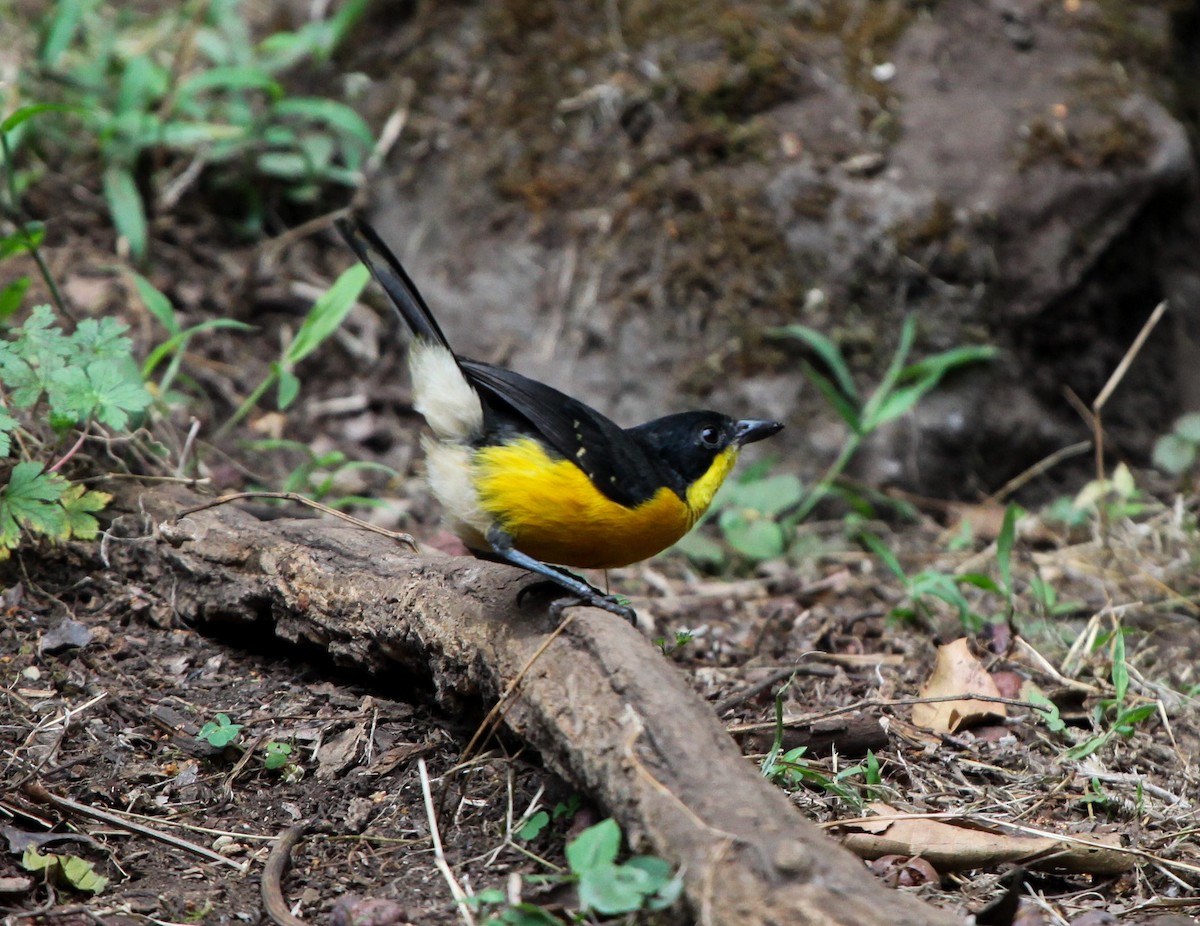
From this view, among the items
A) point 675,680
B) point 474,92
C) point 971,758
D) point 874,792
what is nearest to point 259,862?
point 675,680

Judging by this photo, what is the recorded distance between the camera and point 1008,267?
638 centimetres

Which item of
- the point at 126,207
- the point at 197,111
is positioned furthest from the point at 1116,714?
the point at 197,111

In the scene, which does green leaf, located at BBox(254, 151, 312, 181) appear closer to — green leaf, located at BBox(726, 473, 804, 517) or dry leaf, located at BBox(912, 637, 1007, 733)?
green leaf, located at BBox(726, 473, 804, 517)

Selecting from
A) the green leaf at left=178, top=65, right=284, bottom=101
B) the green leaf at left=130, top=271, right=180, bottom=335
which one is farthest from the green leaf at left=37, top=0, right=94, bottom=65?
the green leaf at left=130, top=271, right=180, bottom=335

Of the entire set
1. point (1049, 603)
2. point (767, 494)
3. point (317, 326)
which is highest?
point (317, 326)

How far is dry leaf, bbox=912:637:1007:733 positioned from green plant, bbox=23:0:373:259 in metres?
4.33

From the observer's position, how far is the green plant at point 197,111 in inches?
253

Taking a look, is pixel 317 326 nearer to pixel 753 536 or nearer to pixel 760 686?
pixel 753 536

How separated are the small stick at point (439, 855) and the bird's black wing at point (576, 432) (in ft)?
3.50

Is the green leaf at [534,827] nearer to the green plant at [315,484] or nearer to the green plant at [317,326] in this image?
the green plant at [315,484]

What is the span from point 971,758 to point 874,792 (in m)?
0.51

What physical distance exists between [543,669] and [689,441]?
60.9 inches

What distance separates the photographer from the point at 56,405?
369 centimetres

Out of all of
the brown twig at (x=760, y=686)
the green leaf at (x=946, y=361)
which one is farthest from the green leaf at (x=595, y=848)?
the green leaf at (x=946, y=361)
